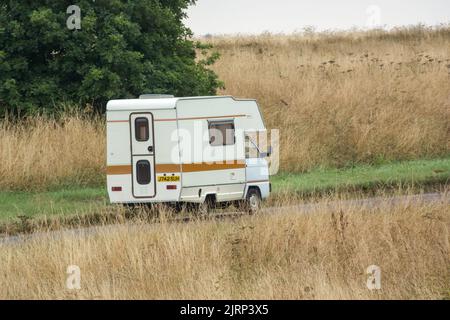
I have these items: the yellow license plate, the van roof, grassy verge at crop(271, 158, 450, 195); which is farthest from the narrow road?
grassy verge at crop(271, 158, 450, 195)

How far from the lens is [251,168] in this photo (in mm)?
22125

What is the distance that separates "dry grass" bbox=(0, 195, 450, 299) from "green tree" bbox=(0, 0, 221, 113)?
10.9 m

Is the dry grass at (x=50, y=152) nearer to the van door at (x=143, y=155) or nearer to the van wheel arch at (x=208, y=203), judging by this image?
the van door at (x=143, y=155)

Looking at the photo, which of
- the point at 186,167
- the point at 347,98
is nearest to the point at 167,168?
the point at 186,167

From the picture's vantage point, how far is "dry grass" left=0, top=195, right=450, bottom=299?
13.1 metres

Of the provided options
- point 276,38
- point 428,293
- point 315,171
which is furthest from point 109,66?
point 276,38

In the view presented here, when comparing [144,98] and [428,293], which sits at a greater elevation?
[144,98]

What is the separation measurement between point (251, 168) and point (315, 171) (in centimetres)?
698

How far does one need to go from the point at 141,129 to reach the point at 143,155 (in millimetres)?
498

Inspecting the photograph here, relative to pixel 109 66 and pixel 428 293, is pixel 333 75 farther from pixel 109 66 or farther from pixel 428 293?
pixel 428 293

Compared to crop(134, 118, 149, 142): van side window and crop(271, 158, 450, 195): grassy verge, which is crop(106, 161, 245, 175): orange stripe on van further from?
crop(271, 158, 450, 195): grassy verge

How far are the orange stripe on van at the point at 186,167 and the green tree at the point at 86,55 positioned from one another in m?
6.55
